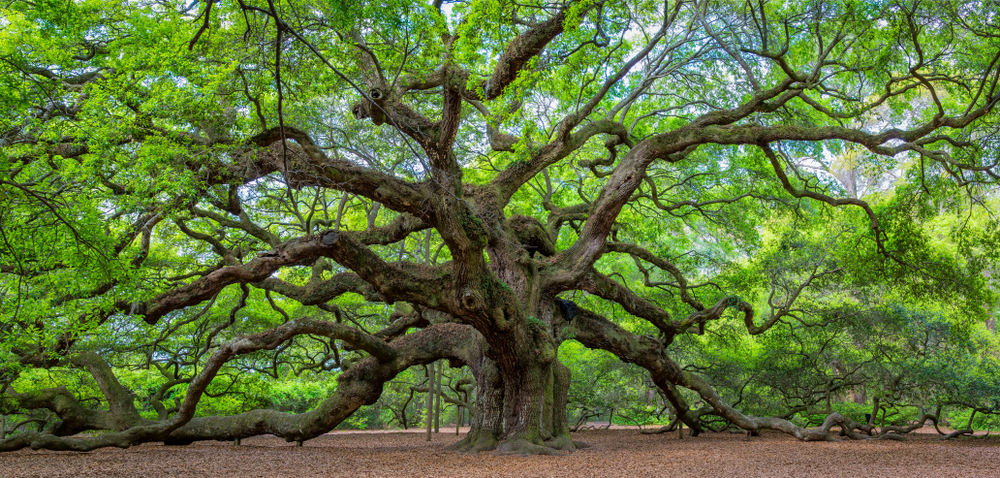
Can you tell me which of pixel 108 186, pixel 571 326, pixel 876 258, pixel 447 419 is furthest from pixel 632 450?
pixel 447 419

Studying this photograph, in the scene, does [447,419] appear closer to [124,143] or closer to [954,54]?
[124,143]

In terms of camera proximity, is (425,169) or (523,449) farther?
(523,449)

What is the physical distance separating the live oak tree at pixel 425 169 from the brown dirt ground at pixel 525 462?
54cm

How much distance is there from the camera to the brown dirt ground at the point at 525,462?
4.94 m

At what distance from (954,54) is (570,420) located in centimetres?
1232

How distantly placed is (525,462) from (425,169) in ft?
10.7

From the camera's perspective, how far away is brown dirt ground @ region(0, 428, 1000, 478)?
4.94 meters

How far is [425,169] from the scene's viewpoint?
384 centimetres

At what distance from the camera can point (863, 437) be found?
9.21 m

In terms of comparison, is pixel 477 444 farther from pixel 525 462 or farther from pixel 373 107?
pixel 373 107

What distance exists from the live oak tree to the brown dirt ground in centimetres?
54

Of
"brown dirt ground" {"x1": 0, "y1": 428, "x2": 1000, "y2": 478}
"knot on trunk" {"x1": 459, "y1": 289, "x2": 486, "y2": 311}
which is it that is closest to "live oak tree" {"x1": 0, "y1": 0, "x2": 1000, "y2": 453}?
"knot on trunk" {"x1": 459, "y1": 289, "x2": 486, "y2": 311}

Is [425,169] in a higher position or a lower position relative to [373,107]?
lower

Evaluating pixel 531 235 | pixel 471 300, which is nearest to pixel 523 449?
pixel 471 300
